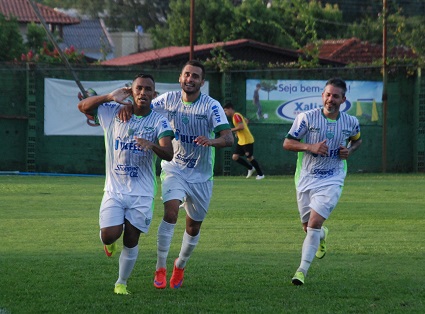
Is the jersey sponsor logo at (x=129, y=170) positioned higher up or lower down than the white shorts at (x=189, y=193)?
higher up

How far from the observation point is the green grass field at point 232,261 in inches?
340

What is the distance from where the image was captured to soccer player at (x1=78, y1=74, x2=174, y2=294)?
8938 mm

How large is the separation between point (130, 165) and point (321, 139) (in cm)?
232

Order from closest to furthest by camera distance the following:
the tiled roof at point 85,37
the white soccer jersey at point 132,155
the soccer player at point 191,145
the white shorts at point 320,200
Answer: the white soccer jersey at point 132,155 → the soccer player at point 191,145 → the white shorts at point 320,200 → the tiled roof at point 85,37

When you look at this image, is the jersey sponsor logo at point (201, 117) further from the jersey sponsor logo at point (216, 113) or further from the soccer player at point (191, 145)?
the jersey sponsor logo at point (216, 113)

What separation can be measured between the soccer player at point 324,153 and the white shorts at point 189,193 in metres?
0.98

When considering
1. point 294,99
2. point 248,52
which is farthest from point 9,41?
point 294,99

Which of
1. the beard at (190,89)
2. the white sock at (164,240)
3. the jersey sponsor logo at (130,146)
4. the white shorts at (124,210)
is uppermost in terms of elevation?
the beard at (190,89)

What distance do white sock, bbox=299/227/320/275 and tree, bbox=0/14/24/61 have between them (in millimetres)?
28114

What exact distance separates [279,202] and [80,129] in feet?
30.7

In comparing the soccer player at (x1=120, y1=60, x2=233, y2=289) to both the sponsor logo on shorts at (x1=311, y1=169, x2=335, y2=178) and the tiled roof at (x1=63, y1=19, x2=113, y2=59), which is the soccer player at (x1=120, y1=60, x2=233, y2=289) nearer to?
the sponsor logo on shorts at (x1=311, y1=169, x2=335, y2=178)

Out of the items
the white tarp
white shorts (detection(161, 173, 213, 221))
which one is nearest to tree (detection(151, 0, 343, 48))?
the white tarp

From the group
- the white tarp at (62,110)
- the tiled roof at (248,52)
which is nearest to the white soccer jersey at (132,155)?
the white tarp at (62,110)

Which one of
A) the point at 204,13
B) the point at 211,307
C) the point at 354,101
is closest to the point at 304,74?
the point at 354,101
